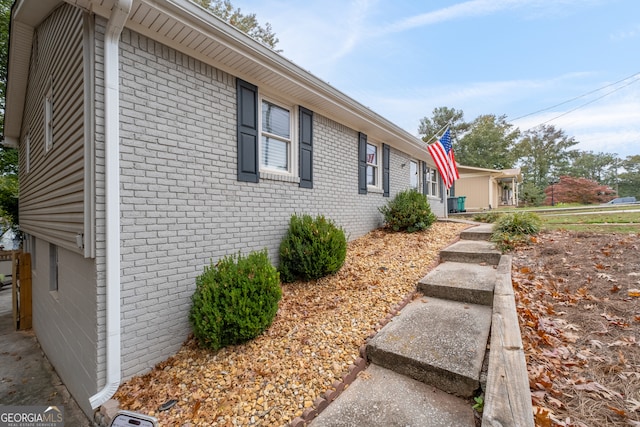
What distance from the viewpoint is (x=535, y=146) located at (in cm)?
3069

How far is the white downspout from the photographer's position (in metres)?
2.56

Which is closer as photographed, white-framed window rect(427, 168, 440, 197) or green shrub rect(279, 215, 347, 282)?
green shrub rect(279, 215, 347, 282)

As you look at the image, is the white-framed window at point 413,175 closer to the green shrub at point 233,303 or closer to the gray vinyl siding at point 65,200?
the green shrub at point 233,303

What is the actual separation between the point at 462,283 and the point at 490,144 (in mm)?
26319

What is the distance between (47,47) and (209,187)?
3.81 meters

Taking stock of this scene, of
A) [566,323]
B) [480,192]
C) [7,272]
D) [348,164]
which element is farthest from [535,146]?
[7,272]

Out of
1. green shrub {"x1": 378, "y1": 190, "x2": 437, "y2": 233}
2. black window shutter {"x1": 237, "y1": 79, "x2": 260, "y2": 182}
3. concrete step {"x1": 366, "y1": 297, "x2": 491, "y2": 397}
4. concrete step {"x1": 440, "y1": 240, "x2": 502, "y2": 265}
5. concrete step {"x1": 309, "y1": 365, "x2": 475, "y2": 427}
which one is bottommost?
concrete step {"x1": 309, "y1": 365, "x2": 475, "y2": 427}

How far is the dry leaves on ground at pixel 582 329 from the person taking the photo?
171 cm

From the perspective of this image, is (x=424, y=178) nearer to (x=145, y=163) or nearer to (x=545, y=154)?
(x=145, y=163)

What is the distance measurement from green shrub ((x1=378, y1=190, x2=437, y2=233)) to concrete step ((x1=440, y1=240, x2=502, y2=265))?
4.35 ft

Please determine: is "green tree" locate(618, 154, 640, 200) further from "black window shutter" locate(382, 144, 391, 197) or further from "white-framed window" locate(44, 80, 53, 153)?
"white-framed window" locate(44, 80, 53, 153)

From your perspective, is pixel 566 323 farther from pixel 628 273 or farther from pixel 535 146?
pixel 535 146

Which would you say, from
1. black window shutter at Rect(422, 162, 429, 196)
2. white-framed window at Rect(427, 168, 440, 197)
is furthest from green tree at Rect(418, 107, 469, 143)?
black window shutter at Rect(422, 162, 429, 196)

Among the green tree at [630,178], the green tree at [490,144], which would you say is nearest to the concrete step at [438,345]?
the green tree at [490,144]
